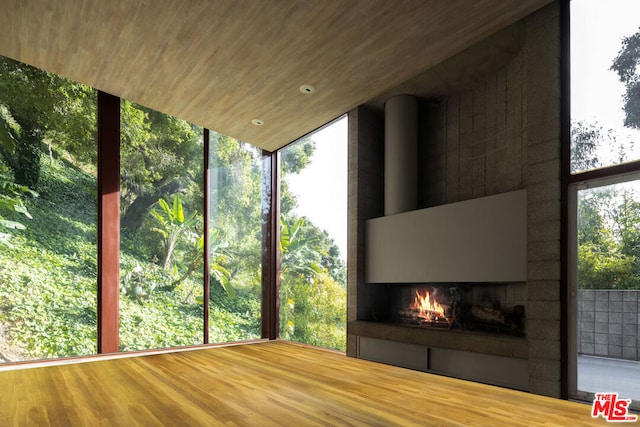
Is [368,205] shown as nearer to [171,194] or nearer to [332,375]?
[332,375]

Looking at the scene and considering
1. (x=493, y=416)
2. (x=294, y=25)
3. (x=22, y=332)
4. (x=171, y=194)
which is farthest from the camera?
(x=171, y=194)

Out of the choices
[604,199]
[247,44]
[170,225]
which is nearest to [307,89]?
[247,44]

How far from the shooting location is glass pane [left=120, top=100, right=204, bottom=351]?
6961 mm

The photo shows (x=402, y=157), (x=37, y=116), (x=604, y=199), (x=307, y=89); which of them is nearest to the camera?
(x=604, y=199)

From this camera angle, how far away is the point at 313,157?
6828 millimetres

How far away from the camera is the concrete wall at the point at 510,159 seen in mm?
3457

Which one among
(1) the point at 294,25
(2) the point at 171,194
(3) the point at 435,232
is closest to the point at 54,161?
(2) the point at 171,194

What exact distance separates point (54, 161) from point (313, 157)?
3791mm

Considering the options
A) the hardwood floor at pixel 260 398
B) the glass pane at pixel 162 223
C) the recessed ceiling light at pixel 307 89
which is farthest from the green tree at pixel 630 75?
the glass pane at pixel 162 223

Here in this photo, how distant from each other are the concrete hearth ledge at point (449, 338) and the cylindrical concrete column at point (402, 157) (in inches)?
56.6

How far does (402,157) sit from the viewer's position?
5.31 metres

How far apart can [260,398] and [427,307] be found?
7.87 ft

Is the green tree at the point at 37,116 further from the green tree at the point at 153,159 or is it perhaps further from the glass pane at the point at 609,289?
the glass pane at the point at 609,289

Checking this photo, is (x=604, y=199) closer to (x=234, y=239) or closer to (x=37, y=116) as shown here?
(x=234, y=239)
